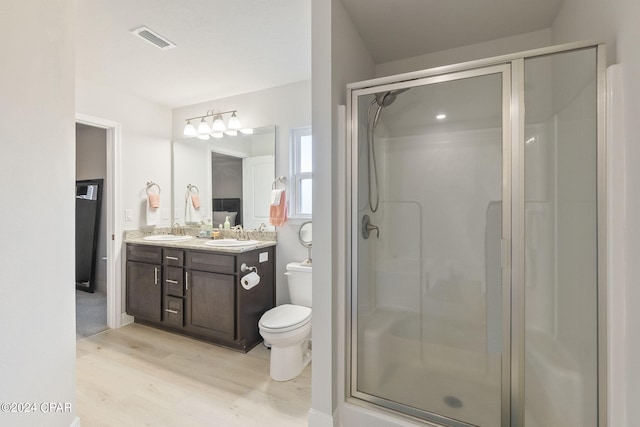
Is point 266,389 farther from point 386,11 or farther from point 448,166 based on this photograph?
point 386,11

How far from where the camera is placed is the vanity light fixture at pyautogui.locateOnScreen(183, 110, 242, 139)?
9.52 feet

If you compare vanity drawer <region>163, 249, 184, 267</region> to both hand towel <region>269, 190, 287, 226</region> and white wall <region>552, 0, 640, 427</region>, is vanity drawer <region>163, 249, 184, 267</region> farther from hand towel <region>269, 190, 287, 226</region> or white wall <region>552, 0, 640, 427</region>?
white wall <region>552, 0, 640, 427</region>

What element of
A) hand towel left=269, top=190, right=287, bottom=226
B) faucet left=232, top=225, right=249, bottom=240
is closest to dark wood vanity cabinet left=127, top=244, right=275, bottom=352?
hand towel left=269, top=190, right=287, bottom=226

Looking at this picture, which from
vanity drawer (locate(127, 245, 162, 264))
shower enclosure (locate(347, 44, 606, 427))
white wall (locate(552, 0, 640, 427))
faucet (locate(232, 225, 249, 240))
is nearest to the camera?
white wall (locate(552, 0, 640, 427))

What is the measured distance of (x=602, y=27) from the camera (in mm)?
1219

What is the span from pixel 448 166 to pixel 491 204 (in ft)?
1.17

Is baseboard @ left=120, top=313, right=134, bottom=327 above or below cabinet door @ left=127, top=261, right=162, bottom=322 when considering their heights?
below

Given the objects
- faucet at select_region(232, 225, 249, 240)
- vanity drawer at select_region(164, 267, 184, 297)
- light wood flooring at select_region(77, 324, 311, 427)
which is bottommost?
light wood flooring at select_region(77, 324, 311, 427)

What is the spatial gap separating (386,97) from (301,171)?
1.20 meters

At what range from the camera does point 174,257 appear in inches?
103

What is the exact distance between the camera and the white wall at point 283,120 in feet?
8.71

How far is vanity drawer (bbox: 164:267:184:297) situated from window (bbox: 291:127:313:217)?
1189 millimetres

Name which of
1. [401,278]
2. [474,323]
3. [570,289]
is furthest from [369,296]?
[570,289]

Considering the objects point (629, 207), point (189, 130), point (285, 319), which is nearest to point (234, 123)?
point (189, 130)
